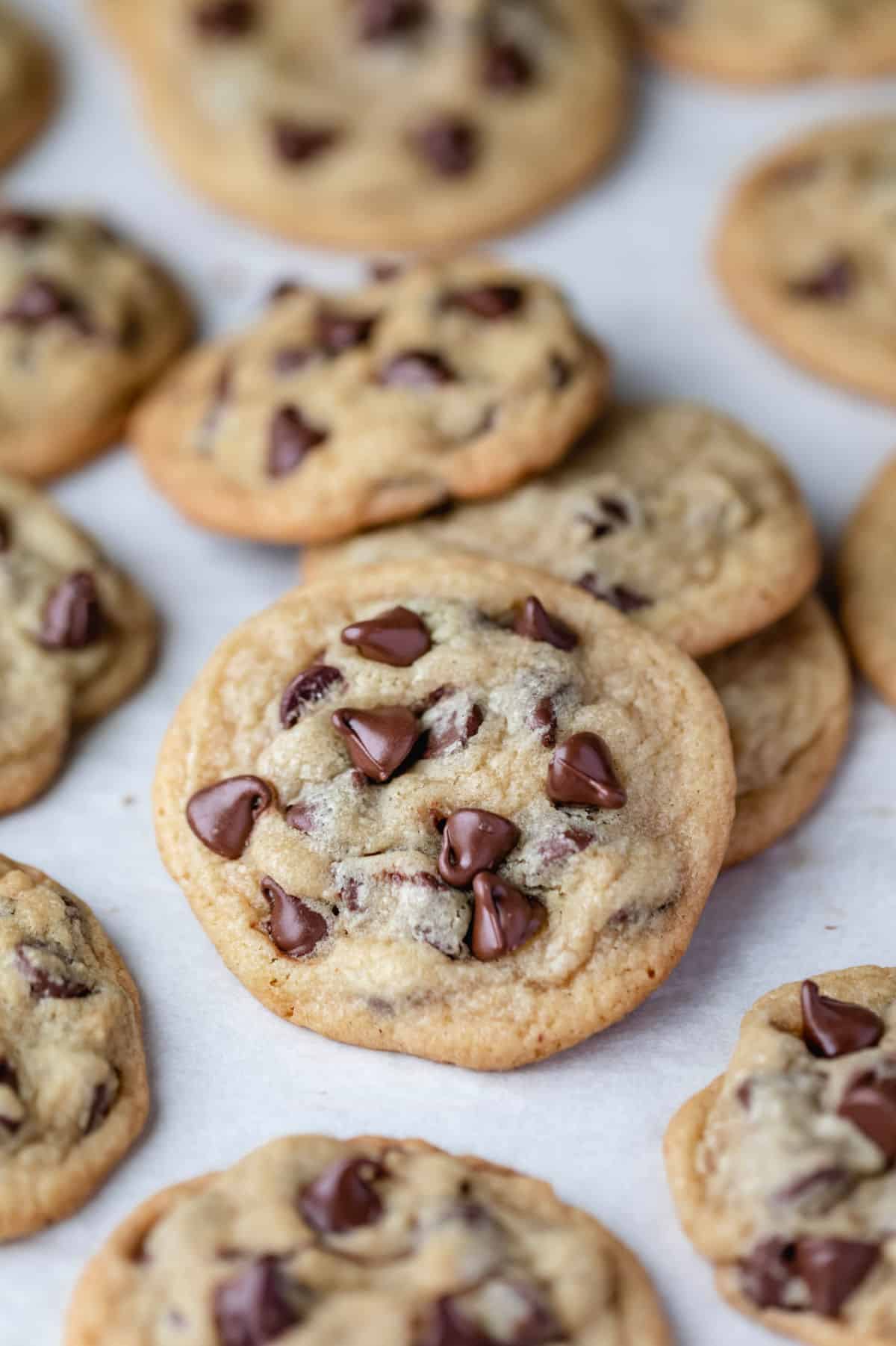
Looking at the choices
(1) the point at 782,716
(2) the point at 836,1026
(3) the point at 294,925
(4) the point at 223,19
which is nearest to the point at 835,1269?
(2) the point at 836,1026

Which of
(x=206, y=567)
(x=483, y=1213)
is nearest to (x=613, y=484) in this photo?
(x=206, y=567)

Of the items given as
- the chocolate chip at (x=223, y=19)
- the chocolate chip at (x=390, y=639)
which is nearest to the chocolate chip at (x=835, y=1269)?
the chocolate chip at (x=390, y=639)

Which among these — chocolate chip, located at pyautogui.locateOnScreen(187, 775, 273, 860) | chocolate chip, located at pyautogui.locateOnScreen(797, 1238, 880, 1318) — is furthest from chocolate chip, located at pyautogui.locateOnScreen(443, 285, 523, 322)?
chocolate chip, located at pyautogui.locateOnScreen(797, 1238, 880, 1318)

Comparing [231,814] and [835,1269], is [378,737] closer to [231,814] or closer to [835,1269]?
[231,814]

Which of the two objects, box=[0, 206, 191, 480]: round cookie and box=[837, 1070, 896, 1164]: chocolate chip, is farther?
box=[0, 206, 191, 480]: round cookie

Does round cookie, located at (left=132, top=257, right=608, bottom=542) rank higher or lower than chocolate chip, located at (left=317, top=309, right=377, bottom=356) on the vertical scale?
lower

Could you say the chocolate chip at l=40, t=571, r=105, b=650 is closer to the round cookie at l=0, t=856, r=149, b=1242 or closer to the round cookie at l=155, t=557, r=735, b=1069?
the round cookie at l=155, t=557, r=735, b=1069
